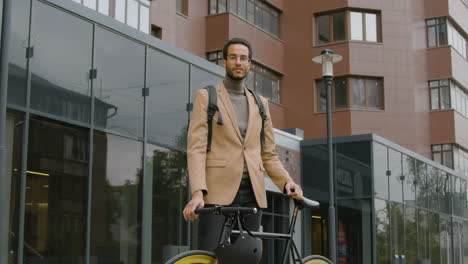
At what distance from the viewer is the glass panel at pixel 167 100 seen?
13586mm

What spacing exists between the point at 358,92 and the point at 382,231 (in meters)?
10.7

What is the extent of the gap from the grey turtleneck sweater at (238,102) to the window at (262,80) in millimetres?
22930

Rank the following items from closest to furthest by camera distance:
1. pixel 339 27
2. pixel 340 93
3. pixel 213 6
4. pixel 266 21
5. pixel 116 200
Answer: pixel 116 200 → pixel 213 6 → pixel 266 21 → pixel 340 93 → pixel 339 27

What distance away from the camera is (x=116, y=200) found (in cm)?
1242

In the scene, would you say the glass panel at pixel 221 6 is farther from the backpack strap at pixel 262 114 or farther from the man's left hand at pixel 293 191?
the man's left hand at pixel 293 191

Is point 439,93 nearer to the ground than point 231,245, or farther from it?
farther from it

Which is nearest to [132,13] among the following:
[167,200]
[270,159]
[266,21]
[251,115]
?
[167,200]

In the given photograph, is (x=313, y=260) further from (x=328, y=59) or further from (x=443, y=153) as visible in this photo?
(x=443, y=153)

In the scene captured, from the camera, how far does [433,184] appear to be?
2738 cm

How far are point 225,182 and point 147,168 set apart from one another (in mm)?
9030

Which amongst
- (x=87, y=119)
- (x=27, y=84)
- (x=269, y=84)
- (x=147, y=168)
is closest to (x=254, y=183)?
(x=27, y=84)

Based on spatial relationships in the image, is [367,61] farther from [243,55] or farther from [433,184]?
[243,55]

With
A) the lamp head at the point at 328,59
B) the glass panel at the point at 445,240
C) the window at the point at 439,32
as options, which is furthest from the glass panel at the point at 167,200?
the window at the point at 439,32

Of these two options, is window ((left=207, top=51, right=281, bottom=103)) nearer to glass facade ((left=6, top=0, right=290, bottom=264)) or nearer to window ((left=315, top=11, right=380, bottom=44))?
window ((left=315, top=11, right=380, bottom=44))
